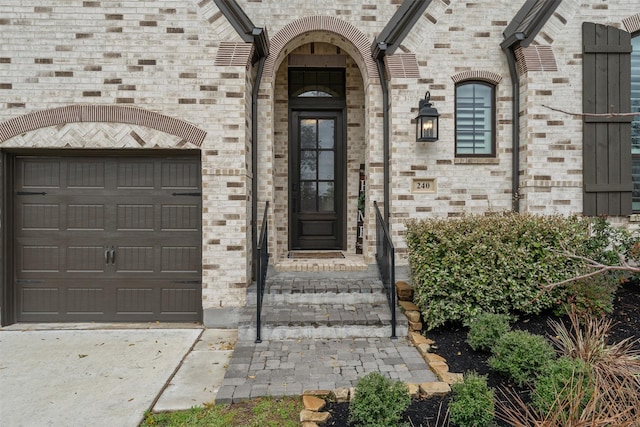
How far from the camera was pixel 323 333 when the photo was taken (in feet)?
15.3

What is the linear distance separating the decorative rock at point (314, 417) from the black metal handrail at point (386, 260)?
1942mm

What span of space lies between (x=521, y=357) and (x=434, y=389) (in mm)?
Answer: 807

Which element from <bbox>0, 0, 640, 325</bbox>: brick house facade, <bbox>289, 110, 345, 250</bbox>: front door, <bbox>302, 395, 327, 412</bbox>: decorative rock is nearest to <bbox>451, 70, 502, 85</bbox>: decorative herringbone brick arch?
<bbox>0, 0, 640, 325</bbox>: brick house facade

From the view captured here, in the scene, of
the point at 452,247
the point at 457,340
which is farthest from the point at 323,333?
the point at 452,247

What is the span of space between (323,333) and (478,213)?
116 inches

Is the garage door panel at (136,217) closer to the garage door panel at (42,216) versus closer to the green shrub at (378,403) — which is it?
the garage door panel at (42,216)

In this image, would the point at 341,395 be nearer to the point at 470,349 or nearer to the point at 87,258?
the point at 470,349

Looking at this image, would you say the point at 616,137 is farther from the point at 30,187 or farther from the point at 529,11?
the point at 30,187

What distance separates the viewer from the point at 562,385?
2852 mm

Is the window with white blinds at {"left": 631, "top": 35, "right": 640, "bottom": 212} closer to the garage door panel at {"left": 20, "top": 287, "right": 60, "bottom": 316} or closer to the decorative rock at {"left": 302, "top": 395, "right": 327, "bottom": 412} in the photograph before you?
the decorative rock at {"left": 302, "top": 395, "right": 327, "bottom": 412}

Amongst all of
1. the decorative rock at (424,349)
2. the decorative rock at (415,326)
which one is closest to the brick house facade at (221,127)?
the decorative rock at (415,326)

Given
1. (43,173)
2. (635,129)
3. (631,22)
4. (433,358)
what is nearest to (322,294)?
(433,358)

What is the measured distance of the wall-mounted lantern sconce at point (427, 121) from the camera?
5391 millimetres

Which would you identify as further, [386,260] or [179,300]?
[179,300]
